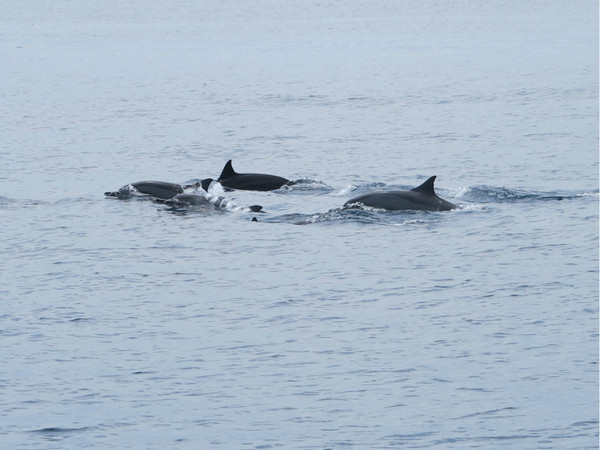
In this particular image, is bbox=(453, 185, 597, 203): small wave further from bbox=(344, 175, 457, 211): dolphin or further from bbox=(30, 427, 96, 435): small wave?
bbox=(30, 427, 96, 435): small wave

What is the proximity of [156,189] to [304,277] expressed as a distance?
18.9ft

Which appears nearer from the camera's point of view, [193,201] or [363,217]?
[363,217]

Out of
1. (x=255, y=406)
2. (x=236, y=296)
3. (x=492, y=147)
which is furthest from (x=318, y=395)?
(x=492, y=147)

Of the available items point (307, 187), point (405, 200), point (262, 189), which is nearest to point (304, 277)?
point (405, 200)

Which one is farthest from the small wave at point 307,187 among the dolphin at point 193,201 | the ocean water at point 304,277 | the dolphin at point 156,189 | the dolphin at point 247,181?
the dolphin at point 193,201

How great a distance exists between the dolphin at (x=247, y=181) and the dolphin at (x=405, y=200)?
110 inches

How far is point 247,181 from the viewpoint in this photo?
19844mm

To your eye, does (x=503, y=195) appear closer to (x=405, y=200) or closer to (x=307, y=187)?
(x=405, y=200)

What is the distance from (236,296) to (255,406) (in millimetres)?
3547

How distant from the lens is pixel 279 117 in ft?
102

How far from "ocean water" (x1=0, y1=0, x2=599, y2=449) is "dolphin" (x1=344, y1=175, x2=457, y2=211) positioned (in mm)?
201

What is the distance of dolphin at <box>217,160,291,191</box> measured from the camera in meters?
19.7

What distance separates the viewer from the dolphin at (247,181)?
1973 centimetres

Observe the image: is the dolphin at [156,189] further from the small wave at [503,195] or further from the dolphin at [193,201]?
the small wave at [503,195]
